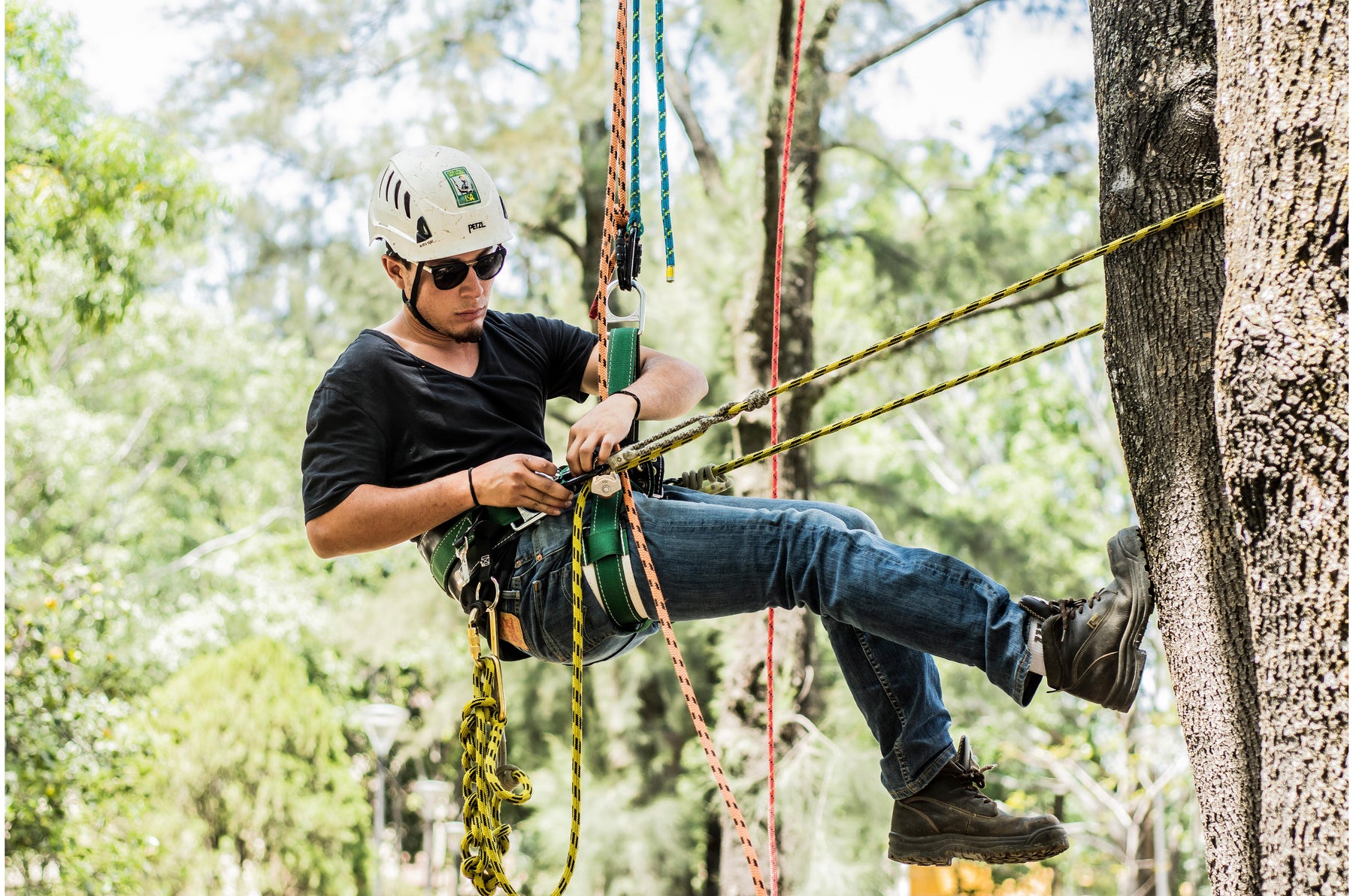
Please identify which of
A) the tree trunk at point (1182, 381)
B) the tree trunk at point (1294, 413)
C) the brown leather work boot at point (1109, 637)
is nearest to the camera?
the tree trunk at point (1294, 413)

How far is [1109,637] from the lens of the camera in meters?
2.03

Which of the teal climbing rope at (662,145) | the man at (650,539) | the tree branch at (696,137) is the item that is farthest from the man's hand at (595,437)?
the tree branch at (696,137)

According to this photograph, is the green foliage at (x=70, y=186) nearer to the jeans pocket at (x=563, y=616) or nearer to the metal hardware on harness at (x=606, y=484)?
the jeans pocket at (x=563, y=616)

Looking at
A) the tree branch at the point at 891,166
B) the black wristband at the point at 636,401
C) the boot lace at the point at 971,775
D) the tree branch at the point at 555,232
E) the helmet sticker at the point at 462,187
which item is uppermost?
the tree branch at the point at 891,166

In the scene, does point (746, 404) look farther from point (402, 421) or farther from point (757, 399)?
point (402, 421)

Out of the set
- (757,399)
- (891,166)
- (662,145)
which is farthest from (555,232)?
(757,399)

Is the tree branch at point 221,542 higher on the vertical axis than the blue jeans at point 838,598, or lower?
higher

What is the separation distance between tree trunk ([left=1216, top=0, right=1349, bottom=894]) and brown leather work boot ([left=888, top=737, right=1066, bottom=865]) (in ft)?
2.30

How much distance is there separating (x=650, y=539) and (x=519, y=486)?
11.0 inches

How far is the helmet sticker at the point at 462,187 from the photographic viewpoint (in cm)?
282

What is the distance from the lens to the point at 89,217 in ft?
22.7

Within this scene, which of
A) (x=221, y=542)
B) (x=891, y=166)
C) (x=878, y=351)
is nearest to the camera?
(x=878, y=351)

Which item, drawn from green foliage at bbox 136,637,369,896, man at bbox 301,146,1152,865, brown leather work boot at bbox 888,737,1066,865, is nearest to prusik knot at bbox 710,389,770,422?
man at bbox 301,146,1152,865

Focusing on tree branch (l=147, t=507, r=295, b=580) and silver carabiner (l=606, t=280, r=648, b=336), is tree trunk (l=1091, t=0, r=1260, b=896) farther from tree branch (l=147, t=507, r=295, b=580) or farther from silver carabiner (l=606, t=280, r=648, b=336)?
tree branch (l=147, t=507, r=295, b=580)
